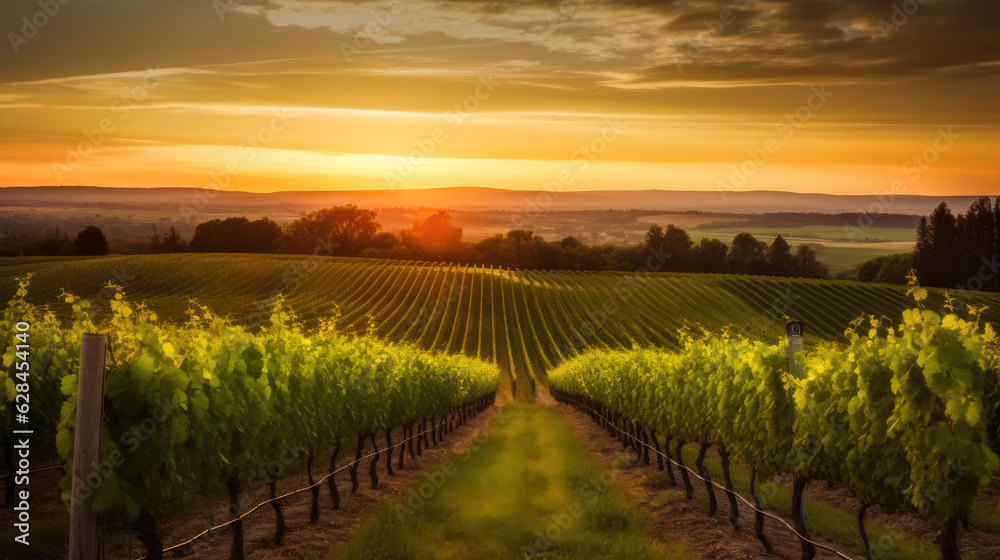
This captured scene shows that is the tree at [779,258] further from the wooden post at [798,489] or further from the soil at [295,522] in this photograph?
the wooden post at [798,489]

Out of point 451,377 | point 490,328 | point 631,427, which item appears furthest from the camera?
point 490,328

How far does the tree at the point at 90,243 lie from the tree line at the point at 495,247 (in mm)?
13463

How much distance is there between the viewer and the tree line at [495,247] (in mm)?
132125

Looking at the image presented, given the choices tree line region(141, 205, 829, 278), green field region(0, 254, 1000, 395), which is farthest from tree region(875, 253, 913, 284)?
green field region(0, 254, 1000, 395)

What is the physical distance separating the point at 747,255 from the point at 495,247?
44.8 m

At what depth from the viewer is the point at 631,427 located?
25125mm

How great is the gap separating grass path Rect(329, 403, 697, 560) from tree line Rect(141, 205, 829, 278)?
355ft

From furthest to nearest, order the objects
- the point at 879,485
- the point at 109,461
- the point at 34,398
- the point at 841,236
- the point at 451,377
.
Result: the point at 841,236 → the point at 451,377 → the point at 34,398 → the point at 879,485 → the point at 109,461

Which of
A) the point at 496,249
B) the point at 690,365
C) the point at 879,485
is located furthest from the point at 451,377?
the point at 496,249

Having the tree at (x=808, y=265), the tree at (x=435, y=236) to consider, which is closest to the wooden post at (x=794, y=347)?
the tree at (x=435, y=236)

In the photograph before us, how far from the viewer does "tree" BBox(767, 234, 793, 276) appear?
13375 cm

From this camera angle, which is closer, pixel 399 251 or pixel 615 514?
pixel 615 514

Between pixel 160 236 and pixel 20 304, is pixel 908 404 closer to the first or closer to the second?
pixel 20 304

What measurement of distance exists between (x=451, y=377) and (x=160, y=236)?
125887 mm
